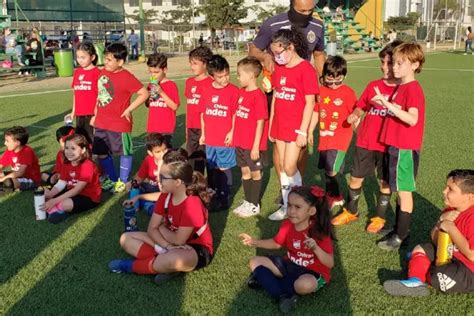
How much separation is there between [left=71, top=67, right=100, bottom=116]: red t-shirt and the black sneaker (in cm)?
433

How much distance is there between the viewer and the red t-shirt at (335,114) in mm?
5352

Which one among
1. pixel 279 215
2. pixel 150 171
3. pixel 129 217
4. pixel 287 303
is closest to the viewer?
pixel 287 303

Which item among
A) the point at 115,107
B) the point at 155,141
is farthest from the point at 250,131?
the point at 115,107

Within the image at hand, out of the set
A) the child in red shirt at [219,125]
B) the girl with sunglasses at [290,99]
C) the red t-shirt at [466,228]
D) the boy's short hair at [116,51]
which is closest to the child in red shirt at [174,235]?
the girl with sunglasses at [290,99]

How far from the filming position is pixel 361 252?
4.42 metres

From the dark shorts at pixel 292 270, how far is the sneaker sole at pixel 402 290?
1.61 feet

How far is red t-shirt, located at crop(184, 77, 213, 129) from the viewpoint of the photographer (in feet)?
20.1

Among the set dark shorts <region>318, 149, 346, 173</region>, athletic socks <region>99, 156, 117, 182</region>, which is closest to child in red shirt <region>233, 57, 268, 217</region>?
dark shorts <region>318, 149, 346, 173</region>

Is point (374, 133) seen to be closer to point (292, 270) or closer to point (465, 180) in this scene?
point (465, 180)

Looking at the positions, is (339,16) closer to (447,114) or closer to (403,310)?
(447,114)

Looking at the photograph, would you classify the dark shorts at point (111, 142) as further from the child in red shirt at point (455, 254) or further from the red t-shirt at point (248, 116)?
the child in red shirt at point (455, 254)

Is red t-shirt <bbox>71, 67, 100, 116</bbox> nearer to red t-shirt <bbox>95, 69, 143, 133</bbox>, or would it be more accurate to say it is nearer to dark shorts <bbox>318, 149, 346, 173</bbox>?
red t-shirt <bbox>95, 69, 143, 133</bbox>

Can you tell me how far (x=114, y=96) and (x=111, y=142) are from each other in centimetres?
58

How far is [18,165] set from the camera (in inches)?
247
